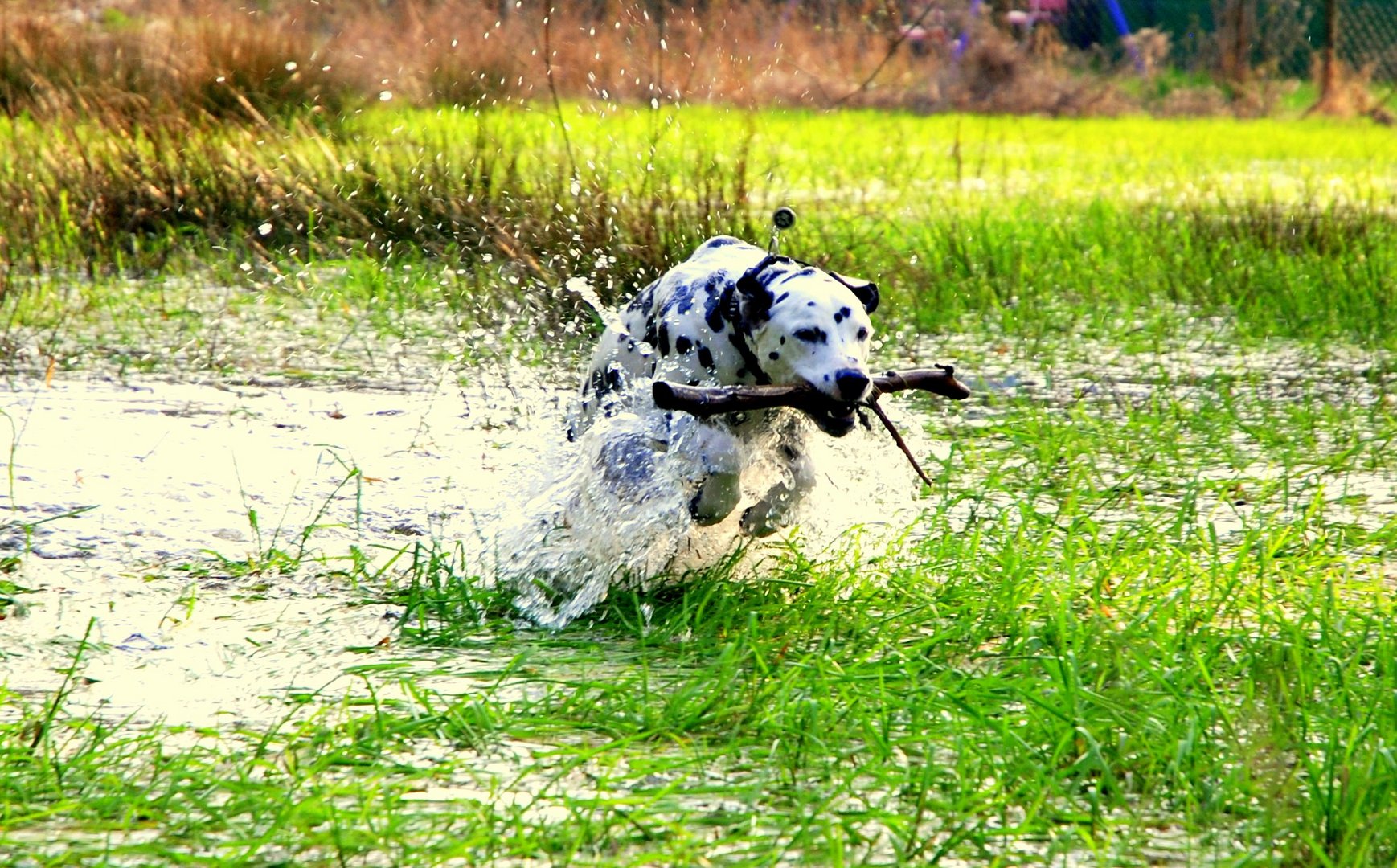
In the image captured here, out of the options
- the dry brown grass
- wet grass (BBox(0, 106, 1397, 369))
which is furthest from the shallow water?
the dry brown grass

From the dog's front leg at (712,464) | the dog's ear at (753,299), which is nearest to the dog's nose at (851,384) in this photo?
the dog's ear at (753,299)

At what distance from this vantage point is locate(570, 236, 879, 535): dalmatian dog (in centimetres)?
296

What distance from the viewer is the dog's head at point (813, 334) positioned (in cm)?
291

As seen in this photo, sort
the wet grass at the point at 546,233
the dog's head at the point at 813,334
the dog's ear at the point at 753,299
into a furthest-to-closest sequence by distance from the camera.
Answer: the wet grass at the point at 546,233 < the dog's ear at the point at 753,299 < the dog's head at the point at 813,334

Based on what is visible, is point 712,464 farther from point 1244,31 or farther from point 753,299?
point 1244,31

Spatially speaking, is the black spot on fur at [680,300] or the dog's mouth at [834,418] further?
the black spot on fur at [680,300]

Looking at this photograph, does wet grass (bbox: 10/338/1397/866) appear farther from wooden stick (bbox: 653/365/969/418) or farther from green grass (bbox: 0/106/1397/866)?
wooden stick (bbox: 653/365/969/418)

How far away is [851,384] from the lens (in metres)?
2.88

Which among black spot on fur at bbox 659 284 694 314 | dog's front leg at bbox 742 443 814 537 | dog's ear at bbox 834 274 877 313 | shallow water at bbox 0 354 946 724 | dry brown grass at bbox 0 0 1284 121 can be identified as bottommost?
shallow water at bbox 0 354 946 724

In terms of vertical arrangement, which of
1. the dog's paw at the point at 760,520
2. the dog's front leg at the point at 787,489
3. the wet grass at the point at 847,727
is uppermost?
the dog's front leg at the point at 787,489

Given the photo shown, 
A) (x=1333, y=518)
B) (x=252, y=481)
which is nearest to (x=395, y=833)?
(x=252, y=481)

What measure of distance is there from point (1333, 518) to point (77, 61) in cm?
745

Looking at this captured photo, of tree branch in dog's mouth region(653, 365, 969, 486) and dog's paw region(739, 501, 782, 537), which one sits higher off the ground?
tree branch in dog's mouth region(653, 365, 969, 486)

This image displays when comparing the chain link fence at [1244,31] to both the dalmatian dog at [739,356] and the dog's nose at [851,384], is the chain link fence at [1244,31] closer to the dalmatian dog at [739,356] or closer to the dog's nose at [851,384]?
the dalmatian dog at [739,356]
